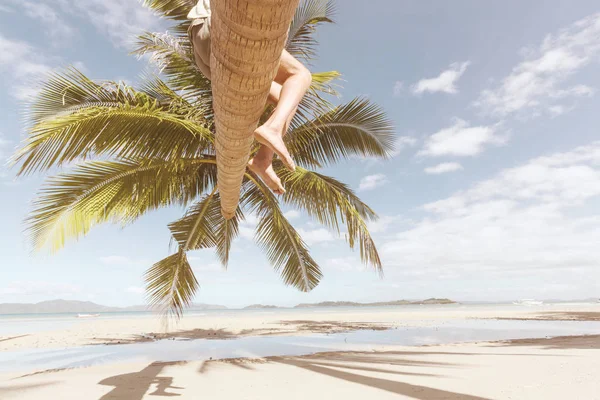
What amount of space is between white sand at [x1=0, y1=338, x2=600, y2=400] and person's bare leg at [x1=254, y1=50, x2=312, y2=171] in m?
2.50

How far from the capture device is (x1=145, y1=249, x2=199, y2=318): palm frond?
5.83 m

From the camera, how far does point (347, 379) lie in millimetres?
3852

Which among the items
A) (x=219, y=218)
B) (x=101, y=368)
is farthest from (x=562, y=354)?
(x=101, y=368)

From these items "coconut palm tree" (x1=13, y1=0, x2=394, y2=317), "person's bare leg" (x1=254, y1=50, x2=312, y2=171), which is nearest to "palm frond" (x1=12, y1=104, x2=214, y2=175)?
"coconut palm tree" (x1=13, y1=0, x2=394, y2=317)

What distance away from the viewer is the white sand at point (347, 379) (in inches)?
130

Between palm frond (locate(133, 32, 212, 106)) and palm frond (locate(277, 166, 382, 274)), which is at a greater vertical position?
palm frond (locate(133, 32, 212, 106))

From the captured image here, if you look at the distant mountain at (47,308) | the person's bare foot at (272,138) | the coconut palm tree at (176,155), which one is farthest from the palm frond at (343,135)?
the distant mountain at (47,308)

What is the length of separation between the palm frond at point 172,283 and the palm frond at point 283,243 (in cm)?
179

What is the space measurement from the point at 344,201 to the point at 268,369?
8.95ft

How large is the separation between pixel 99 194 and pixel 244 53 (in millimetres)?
5137

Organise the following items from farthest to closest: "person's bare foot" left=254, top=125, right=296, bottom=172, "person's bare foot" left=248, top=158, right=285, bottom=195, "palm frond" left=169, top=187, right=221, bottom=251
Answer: "palm frond" left=169, top=187, right=221, bottom=251 < "person's bare foot" left=248, top=158, right=285, bottom=195 < "person's bare foot" left=254, top=125, right=296, bottom=172

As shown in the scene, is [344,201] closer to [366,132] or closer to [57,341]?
[366,132]

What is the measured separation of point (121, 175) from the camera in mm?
5340

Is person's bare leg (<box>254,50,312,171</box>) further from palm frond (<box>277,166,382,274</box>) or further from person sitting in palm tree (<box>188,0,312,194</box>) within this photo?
palm frond (<box>277,166,382,274</box>)
